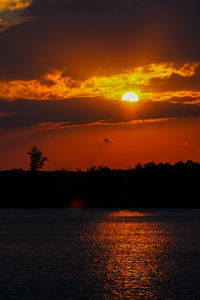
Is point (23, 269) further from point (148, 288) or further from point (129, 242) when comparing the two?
point (129, 242)

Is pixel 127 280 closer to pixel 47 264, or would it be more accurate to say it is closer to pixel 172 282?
pixel 172 282

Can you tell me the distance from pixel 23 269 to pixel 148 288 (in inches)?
521

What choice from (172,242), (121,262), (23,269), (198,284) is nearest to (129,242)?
(172,242)

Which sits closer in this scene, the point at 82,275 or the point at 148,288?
the point at 148,288

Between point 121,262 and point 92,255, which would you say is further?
point 92,255

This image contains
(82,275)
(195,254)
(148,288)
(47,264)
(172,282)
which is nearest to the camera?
(148,288)

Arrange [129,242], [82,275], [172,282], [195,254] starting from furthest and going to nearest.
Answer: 1. [129,242]
2. [195,254]
3. [82,275]
4. [172,282]

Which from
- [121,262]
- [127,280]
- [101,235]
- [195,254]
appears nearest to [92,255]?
[121,262]

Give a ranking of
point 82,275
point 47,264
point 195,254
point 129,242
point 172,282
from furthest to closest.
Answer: point 129,242
point 195,254
point 47,264
point 82,275
point 172,282

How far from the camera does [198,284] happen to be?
1458 inches

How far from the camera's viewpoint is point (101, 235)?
83.2m

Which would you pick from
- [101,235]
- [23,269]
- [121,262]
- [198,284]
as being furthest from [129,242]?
[198,284]

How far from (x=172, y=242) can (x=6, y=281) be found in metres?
37.0

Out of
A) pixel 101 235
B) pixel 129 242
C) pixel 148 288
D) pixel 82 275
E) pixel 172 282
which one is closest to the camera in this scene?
pixel 148 288
